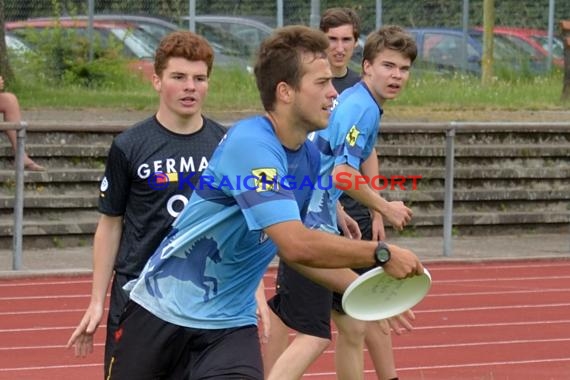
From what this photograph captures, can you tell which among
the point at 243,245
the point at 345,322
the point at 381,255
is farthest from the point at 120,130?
the point at 381,255

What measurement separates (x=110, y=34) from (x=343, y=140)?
13.6 metres

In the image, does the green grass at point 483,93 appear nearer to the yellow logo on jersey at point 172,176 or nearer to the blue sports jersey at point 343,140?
the blue sports jersey at point 343,140

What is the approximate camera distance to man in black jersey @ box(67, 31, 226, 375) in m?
5.59

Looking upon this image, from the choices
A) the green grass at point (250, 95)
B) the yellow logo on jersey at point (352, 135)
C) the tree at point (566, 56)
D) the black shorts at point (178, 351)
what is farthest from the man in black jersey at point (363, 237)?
the tree at point (566, 56)

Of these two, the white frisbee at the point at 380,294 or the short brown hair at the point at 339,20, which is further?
the short brown hair at the point at 339,20

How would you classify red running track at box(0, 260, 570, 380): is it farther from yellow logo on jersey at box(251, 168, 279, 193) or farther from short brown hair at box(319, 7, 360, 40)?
yellow logo on jersey at box(251, 168, 279, 193)

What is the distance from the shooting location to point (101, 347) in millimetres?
9078

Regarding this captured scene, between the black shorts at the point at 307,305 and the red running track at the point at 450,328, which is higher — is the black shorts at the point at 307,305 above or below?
above

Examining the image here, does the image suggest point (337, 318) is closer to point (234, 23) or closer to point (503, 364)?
point (503, 364)

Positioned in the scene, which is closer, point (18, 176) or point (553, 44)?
point (18, 176)

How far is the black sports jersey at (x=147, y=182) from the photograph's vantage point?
5.59 meters

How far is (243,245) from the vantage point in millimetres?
4832

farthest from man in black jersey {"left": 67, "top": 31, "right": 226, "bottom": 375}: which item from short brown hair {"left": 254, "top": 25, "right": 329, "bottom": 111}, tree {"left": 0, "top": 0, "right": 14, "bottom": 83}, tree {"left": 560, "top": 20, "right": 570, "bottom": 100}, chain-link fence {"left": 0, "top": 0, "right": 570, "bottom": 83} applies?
tree {"left": 560, "top": 20, "right": 570, "bottom": 100}

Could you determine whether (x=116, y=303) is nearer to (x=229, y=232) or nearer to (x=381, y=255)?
(x=229, y=232)
